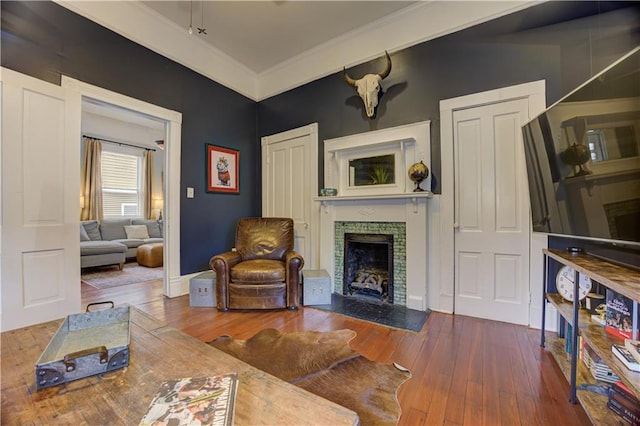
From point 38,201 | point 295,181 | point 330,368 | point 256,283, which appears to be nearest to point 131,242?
point 38,201

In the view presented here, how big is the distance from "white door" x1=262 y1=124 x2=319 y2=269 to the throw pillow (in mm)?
3499

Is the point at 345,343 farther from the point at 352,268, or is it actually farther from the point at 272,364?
the point at 352,268

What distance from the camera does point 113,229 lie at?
5488 mm

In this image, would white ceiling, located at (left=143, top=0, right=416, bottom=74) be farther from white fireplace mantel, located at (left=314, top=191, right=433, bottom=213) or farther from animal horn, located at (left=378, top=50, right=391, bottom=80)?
white fireplace mantel, located at (left=314, top=191, right=433, bottom=213)

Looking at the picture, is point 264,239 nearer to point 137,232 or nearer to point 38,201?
point 38,201

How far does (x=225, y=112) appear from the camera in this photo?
12.6 ft

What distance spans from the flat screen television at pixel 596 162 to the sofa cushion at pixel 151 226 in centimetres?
687

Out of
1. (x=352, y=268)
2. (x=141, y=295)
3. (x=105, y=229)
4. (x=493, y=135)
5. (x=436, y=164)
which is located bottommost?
(x=141, y=295)

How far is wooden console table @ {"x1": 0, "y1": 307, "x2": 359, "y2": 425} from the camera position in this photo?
709mm

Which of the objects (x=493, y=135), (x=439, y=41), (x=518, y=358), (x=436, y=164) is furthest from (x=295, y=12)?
(x=518, y=358)

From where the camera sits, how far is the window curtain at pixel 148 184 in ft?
21.3

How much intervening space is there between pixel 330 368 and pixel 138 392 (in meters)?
1.19

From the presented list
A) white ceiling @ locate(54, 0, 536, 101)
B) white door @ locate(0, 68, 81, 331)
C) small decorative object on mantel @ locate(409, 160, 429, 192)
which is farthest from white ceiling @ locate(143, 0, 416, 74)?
small decorative object on mantel @ locate(409, 160, 429, 192)

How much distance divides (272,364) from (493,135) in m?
2.74
